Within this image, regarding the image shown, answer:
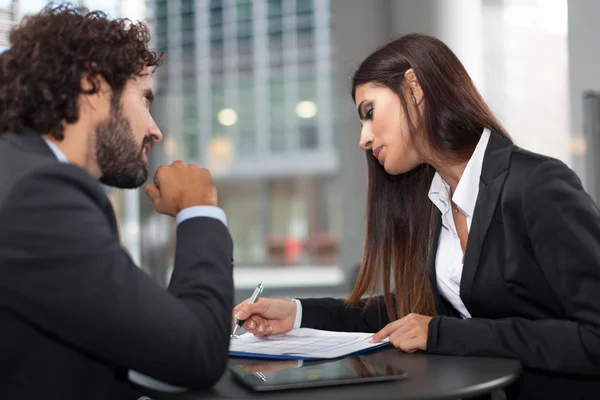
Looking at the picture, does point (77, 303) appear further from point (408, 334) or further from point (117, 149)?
point (408, 334)

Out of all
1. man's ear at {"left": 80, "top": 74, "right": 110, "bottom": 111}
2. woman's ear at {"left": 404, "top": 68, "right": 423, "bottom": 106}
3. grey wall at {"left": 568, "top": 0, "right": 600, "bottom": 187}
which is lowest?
man's ear at {"left": 80, "top": 74, "right": 110, "bottom": 111}

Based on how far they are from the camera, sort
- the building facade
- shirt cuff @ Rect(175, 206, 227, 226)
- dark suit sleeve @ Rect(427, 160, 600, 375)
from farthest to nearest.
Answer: the building facade → dark suit sleeve @ Rect(427, 160, 600, 375) → shirt cuff @ Rect(175, 206, 227, 226)

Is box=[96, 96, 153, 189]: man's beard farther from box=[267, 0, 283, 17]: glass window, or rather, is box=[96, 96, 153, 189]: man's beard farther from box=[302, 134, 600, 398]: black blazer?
box=[267, 0, 283, 17]: glass window

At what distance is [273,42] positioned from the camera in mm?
11617

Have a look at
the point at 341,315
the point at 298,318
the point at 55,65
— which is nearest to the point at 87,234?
the point at 55,65

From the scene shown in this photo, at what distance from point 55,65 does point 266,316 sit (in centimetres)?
79

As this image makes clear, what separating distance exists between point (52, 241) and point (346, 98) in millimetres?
3684

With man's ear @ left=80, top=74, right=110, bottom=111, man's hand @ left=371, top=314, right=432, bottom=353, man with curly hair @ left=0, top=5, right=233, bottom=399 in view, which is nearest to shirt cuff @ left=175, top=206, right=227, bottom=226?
man with curly hair @ left=0, top=5, right=233, bottom=399

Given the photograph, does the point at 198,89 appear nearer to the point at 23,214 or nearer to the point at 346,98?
the point at 346,98

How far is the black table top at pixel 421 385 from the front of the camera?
1.05 metres

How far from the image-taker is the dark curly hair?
118 centimetres

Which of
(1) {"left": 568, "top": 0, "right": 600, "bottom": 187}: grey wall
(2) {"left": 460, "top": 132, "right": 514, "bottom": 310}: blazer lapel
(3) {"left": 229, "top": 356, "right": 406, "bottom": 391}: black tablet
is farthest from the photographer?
(1) {"left": 568, "top": 0, "right": 600, "bottom": 187}: grey wall

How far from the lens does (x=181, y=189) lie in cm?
124

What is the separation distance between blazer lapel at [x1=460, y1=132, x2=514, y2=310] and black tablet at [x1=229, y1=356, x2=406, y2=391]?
351 mm
